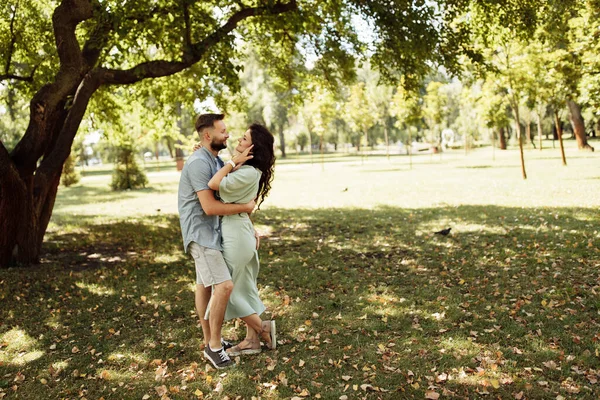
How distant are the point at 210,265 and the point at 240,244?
0.36m

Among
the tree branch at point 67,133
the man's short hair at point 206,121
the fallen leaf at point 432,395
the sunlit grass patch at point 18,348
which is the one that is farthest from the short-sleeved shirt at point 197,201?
the tree branch at point 67,133

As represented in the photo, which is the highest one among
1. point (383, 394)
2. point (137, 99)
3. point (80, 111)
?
point (137, 99)

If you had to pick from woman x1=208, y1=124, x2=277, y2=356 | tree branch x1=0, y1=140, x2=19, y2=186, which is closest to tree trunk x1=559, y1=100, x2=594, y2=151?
woman x1=208, y1=124, x2=277, y2=356

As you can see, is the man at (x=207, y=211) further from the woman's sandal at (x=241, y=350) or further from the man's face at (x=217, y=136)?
the woman's sandal at (x=241, y=350)

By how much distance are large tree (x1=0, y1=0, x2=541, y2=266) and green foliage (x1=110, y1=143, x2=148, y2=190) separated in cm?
1532

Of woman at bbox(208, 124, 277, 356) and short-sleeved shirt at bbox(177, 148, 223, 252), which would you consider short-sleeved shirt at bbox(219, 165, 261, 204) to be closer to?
woman at bbox(208, 124, 277, 356)

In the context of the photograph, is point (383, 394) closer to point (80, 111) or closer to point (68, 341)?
point (68, 341)

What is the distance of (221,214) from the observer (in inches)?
179

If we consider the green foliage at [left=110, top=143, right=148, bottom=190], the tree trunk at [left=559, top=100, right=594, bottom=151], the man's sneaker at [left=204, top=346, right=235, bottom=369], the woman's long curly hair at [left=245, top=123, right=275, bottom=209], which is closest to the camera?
the woman's long curly hair at [left=245, top=123, right=275, bottom=209]

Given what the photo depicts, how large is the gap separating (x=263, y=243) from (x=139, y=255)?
2845 mm

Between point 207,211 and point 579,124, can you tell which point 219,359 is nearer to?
point 207,211

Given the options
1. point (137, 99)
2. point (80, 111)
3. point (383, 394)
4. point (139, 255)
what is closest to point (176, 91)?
point (137, 99)

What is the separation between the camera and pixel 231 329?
19.8 feet

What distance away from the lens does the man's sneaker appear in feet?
16.0
